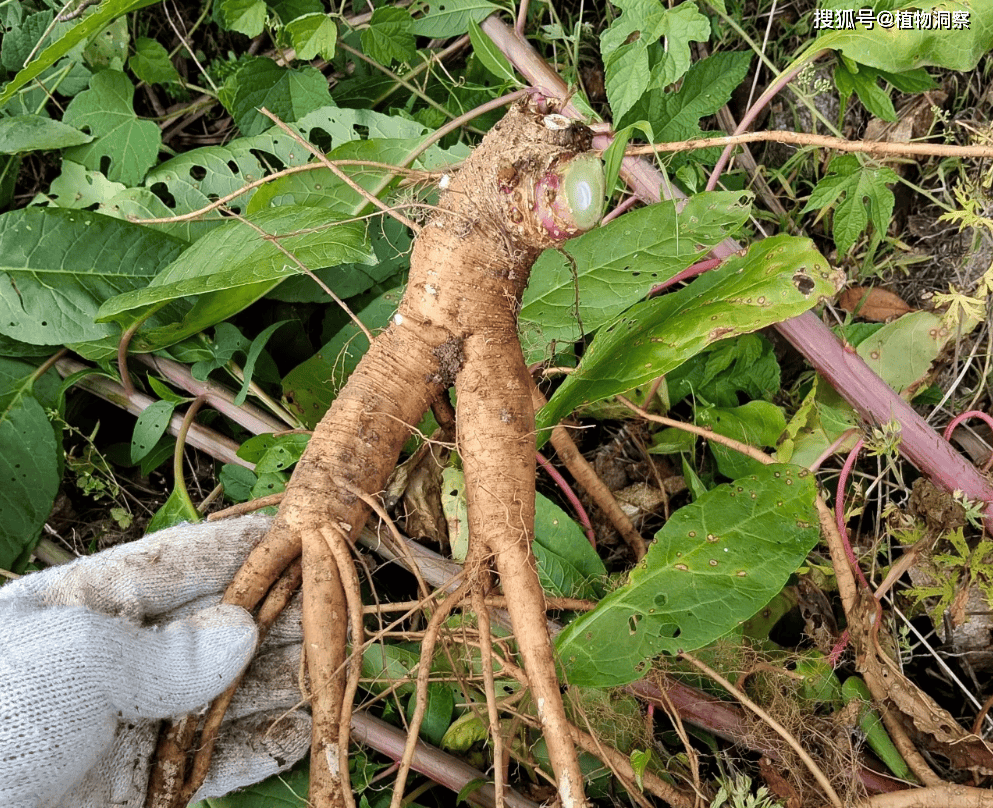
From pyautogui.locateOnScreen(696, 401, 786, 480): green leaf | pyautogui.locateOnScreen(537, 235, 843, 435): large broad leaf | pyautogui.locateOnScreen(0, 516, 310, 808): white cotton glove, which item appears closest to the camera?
pyautogui.locateOnScreen(0, 516, 310, 808): white cotton glove

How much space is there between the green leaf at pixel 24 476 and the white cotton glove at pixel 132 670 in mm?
273

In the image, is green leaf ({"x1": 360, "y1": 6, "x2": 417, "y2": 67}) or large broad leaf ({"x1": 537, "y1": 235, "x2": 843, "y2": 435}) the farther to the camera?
green leaf ({"x1": 360, "y1": 6, "x2": 417, "y2": 67})

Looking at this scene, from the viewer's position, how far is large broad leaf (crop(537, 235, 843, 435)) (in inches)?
37.2

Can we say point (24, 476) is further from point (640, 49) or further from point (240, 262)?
point (640, 49)

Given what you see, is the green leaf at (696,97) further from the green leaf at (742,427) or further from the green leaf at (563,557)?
the green leaf at (563,557)

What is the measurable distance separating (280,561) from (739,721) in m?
0.78

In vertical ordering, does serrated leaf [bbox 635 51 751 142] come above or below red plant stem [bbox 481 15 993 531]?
above

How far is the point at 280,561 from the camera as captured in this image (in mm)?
1077

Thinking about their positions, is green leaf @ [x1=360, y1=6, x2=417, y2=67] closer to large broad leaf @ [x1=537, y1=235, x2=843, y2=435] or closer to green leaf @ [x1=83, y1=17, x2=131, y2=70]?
green leaf @ [x1=83, y1=17, x2=131, y2=70]

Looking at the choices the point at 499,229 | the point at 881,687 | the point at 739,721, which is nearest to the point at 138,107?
the point at 499,229

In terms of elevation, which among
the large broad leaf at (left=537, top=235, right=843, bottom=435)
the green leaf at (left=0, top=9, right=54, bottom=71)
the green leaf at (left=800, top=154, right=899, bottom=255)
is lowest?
the large broad leaf at (left=537, top=235, right=843, bottom=435)

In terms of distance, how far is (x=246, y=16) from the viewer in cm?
124

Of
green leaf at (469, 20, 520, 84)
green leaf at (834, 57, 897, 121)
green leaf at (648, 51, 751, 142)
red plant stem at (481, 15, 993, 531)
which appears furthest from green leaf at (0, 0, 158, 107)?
green leaf at (834, 57, 897, 121)

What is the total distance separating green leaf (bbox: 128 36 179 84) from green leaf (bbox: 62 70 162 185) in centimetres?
4
